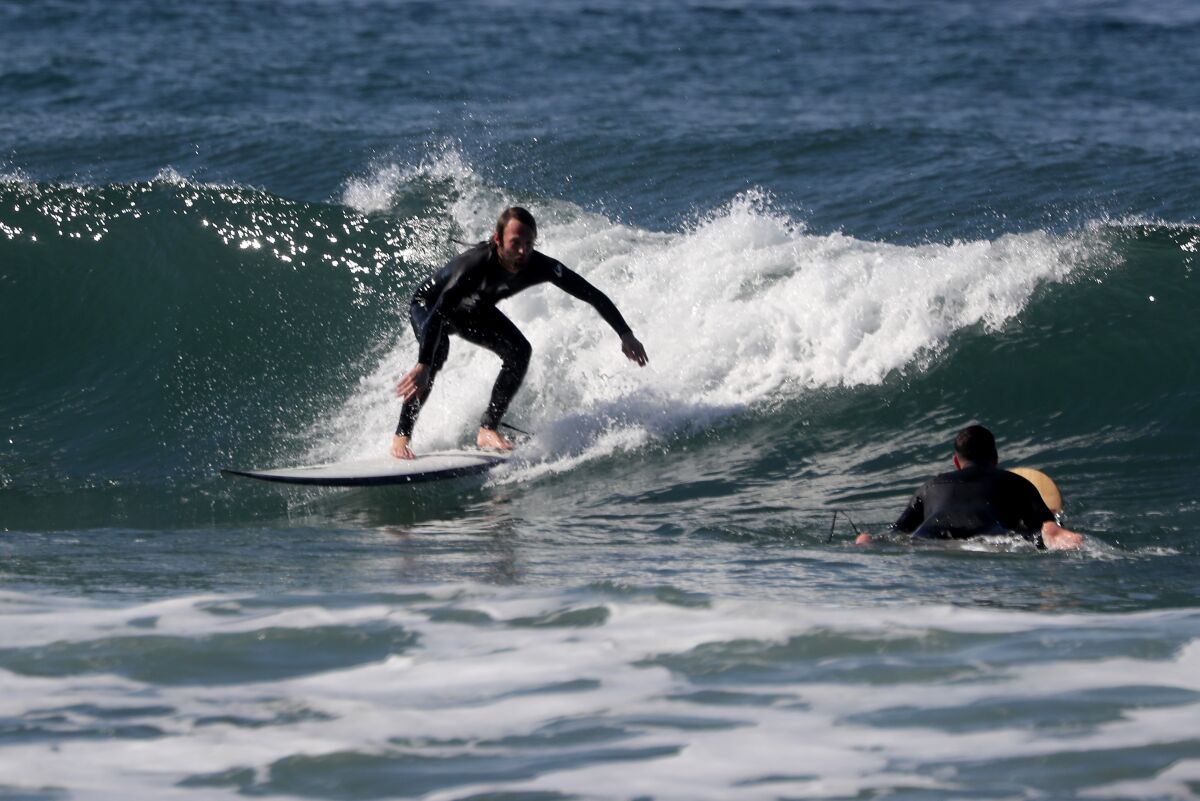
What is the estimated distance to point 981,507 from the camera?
6270 millimetres

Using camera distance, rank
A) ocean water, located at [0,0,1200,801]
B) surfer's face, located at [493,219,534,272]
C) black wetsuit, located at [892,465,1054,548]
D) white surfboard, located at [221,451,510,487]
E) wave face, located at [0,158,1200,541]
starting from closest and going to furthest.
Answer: ocean water, located at [0,0,1200,801] → black wetsuit, located at [892,465,1054,548] → surfer's face, located at [493,219,534,272] → white surfboard, located at [221,451,510,487] → wave face, located at [0,158,1200,541]

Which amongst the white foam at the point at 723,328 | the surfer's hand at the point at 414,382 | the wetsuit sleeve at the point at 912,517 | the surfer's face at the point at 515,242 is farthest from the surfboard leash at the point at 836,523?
the surfer's hand at the point at 414,382

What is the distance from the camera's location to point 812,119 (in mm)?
17812

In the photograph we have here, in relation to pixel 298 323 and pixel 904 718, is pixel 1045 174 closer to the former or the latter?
pixel 298 323

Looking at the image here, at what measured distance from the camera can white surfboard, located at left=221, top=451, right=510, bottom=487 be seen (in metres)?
7.84

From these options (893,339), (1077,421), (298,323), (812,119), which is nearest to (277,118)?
(812,119)

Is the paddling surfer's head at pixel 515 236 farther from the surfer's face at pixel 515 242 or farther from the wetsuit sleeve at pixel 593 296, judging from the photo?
the wetsuit sleeve at pixel 593 296

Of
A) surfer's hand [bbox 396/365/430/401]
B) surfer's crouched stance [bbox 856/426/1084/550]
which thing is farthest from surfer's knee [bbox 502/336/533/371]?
surfer's crouched stance [bbox 856/426/1084/550]

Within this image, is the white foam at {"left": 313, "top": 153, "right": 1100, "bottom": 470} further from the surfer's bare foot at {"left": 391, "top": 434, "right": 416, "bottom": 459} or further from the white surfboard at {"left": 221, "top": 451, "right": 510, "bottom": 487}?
the surfer's bare foot at {"left": 391, "top": 434, "right": 416, "bottom": 459}

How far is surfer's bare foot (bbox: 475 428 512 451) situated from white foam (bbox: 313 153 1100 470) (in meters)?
0.24

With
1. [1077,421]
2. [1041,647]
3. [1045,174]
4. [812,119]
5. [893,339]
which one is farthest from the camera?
[812,119]

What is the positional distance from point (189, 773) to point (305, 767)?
31cm

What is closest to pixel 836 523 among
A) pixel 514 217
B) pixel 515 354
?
pixel 515 354

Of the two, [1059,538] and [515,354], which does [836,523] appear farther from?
[515,354]
